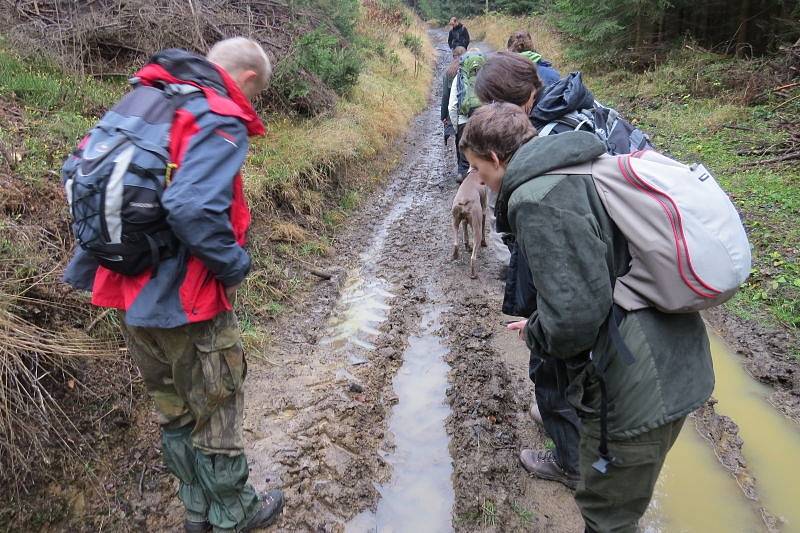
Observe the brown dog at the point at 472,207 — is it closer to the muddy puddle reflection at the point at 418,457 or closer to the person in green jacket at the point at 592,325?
the muddy puddle reflection at the point at 418,457

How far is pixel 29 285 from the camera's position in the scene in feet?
10.1

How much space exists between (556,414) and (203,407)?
5.94ft

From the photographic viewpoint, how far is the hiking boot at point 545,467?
2.97 m

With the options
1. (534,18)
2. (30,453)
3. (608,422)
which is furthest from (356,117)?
(534,18)

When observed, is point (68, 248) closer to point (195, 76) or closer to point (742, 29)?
point (195, 76)

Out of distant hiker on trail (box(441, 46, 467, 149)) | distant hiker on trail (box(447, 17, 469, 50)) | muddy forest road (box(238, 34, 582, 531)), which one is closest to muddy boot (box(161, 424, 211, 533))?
muddy forest road (box(238, 34, 582, 531))

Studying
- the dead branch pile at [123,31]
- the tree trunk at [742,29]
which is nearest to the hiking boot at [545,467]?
the dead branch pile at [123,31]

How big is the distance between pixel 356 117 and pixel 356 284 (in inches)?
193

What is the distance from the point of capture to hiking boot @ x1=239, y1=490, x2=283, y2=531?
2.66 meters

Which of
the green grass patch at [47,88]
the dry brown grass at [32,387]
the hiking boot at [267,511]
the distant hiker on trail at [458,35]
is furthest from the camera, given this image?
the distant hiker on trail at [458,35]

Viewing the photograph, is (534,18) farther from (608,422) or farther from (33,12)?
(608,422)

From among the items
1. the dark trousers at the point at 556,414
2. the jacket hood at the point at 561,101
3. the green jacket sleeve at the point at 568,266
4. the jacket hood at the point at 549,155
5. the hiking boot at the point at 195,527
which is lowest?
the hiking boot at the point at 195,527

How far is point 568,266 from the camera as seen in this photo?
151 cm

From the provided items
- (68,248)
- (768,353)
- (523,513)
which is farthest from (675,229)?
(68,248)
